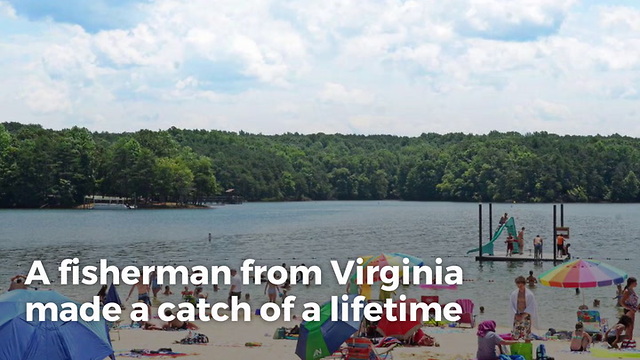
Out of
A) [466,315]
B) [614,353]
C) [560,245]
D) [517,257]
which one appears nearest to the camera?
[614,353]

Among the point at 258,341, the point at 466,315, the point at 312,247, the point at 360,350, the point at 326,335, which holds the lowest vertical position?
the point at 312,247

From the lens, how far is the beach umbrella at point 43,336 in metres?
15.7

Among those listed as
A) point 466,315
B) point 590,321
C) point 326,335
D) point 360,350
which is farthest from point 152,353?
point 590,321

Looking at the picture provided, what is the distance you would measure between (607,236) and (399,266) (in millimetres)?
60671

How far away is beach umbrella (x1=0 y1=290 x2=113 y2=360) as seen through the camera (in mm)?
15688

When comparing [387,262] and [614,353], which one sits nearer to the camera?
[614,353]

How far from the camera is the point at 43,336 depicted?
15.8 metres

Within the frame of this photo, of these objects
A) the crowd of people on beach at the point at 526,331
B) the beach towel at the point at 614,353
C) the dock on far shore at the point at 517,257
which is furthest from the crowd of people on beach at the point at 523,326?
the dock on far shore at the point at 517,257

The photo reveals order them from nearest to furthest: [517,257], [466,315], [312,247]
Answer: [466,315], [517,257], [312,247]

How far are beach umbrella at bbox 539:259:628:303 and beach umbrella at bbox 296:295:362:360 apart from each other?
7.85m

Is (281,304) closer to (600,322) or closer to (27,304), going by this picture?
(600,322)

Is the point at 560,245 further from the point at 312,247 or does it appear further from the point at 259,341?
the point at 259,341

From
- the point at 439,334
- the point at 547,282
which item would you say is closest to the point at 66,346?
the point at 439,334

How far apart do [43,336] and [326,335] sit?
5.20 meters
